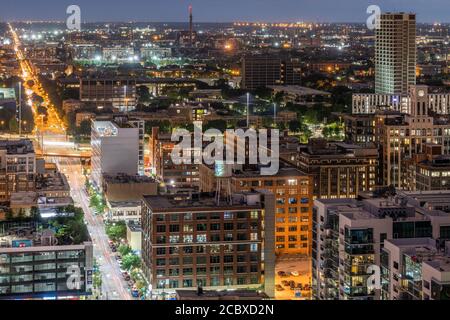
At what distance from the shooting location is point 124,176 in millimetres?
9289

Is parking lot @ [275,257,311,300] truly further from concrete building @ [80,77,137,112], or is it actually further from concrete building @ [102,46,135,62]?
concrete building @ [102,46,135,62]

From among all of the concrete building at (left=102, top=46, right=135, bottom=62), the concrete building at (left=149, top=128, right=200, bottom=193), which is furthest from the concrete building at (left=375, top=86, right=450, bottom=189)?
the concrete building at (left=102, top=46, right=135, bottom=62)

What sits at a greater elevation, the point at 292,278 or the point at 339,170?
the point at 339,170

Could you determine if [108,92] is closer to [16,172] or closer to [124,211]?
[16,172]

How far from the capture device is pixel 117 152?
10125 mm

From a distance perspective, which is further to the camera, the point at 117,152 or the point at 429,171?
the point at 117,152

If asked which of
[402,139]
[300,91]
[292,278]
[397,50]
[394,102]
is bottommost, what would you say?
[292,278]

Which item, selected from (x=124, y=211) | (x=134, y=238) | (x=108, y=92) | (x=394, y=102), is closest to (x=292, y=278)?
(x=134, y=238)

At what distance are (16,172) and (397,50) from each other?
28.5ft

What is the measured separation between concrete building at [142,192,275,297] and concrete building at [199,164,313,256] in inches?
47.4

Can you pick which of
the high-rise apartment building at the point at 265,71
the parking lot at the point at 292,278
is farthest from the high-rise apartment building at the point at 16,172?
the high-rise apartment building at the point at 265,71

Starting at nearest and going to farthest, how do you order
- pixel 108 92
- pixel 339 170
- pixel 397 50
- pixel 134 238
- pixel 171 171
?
pixel 134 238
pixel 339 170
pixel 171 171
pixel 397 50
pixel 108 92

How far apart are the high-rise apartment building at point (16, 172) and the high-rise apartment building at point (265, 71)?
12978 millimetres
